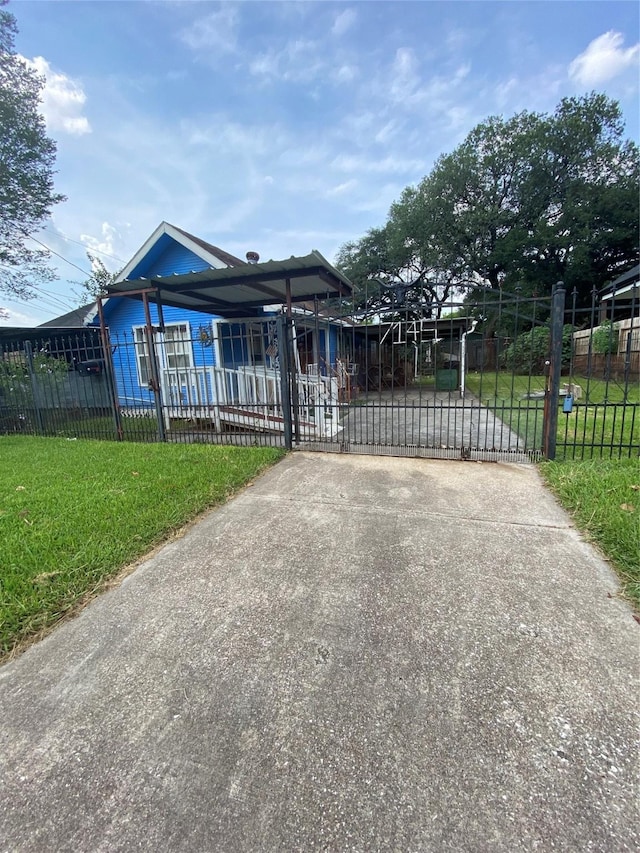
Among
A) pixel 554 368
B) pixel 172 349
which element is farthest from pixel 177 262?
pixel 554 368

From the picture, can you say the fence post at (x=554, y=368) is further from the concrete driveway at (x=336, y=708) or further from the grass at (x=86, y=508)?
the grass at (x=86, y=508)

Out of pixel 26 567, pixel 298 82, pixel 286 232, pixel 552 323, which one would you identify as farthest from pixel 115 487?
pixel 286 232

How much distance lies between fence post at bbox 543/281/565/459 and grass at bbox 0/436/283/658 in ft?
12.2

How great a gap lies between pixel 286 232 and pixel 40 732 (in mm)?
21919

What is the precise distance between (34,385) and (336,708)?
28.9 ft

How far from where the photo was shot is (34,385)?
7.73 meters

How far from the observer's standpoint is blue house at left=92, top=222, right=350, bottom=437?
6273mm

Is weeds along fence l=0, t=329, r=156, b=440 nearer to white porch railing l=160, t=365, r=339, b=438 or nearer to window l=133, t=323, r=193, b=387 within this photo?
white porch railing l=160, t=365, r=339, b=438

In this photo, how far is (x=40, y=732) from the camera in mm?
1544

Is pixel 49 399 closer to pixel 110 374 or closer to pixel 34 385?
pixel 34 385

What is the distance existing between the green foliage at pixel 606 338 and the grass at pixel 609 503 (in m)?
1.31

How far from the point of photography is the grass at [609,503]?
102 inches

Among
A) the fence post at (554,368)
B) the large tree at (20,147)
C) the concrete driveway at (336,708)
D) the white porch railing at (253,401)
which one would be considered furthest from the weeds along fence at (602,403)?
the large tree at (20,147)

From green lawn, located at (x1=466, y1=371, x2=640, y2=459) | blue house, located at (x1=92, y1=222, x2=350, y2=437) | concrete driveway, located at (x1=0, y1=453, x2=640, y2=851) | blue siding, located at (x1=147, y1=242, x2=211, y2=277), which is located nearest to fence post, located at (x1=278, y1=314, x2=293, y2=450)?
blue house, located at (x1=92, y1=222, x2=350, y2=437)
